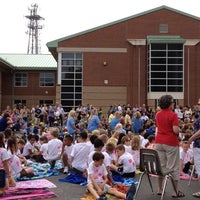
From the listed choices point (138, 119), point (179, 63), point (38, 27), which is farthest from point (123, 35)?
point (38, 27)

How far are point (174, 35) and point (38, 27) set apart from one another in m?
57.2

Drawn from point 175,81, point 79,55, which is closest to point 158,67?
point 175,81

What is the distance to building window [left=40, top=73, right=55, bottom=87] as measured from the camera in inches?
1822

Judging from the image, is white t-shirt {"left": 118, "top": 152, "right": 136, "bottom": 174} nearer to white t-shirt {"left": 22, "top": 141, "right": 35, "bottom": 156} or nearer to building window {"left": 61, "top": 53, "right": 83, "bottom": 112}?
white t-shirt {"left": 22, "top": 141, "right": 35, "bottom": 156}

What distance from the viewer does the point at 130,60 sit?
1479 inches

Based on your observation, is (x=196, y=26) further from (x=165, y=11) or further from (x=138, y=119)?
(x=138, y=119)

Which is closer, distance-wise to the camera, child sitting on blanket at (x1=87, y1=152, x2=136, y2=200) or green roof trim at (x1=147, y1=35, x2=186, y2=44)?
child sitting on blanket at (x1=87, y1=152, x2=136, y2=200)

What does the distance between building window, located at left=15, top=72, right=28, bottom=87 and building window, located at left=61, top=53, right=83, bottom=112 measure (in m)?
9.42

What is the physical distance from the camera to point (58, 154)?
12.2 meters

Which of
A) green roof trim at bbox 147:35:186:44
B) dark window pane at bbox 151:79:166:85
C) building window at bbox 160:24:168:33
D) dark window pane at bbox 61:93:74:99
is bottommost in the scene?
dark window pane at bbox 61:93:74:99

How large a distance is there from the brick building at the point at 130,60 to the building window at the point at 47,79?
8.47 metres

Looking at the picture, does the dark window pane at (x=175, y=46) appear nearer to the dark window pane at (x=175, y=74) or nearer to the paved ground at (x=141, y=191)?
the dark window pane at (x=175, y=74)

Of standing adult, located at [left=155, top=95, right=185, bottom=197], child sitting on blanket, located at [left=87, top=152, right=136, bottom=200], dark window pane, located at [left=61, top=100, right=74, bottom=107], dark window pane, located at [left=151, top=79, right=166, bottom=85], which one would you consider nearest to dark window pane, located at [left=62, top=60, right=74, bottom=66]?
dark window pane, located at [left=61, top=100, right=74, bottom=107]

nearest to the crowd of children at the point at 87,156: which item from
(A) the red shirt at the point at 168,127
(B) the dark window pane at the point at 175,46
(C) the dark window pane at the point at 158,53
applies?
(A) the red shirt at the point at 168,127
